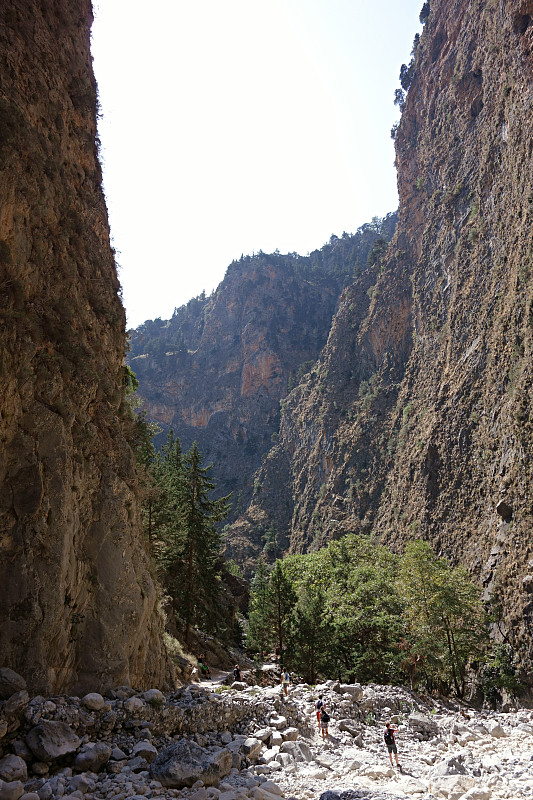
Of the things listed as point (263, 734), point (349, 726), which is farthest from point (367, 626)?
point (263, 734)

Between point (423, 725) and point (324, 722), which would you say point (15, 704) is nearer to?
point (324, 722)

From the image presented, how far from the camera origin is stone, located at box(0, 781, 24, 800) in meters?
7.47

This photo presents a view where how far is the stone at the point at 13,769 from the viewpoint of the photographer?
7914 millimetres

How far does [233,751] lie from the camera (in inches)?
483

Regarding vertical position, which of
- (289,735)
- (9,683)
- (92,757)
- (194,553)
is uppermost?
(9,683)

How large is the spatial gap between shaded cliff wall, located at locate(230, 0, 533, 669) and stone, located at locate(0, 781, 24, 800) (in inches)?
1097

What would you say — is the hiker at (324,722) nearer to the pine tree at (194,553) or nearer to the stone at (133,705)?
the stone at (133,705)

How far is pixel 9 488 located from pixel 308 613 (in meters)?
20.1

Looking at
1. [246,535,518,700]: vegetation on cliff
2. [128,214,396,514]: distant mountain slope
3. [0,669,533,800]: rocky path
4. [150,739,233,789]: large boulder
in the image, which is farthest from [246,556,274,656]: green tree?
[128,214,396,514]: distant mountain slope

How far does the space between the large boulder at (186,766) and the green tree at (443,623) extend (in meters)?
18.6

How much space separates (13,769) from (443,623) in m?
25.3

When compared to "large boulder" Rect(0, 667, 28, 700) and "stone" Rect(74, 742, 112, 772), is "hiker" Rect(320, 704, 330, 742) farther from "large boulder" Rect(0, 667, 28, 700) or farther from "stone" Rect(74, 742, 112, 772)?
"large boulder" Rect(0, 667, 28, 700)

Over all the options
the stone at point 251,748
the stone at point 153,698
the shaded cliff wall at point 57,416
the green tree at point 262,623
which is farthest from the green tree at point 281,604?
the stone at point 153,698

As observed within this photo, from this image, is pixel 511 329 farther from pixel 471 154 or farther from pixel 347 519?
pixel 347 519
